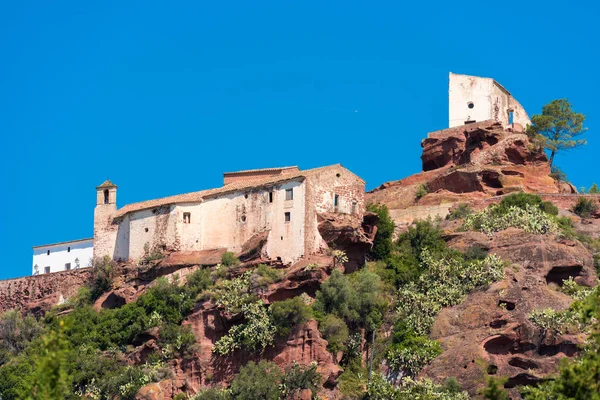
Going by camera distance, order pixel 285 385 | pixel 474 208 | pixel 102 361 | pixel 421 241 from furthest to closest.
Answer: pixel 474 208
pixel 421 241
pixel 102 361
pixel 285 385

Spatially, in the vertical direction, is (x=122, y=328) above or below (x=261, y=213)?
below

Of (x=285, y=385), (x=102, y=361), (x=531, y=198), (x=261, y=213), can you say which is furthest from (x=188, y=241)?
(x=531, y=198)

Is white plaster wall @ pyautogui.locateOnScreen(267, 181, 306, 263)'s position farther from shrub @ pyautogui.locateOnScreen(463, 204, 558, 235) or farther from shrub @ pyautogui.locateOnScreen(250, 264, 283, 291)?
shrub @ pyautogui.locateOnScreen(463, 204, 558, 235)

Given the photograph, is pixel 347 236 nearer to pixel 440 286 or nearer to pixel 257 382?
pixel 440 286

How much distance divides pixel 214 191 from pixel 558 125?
2261 cm

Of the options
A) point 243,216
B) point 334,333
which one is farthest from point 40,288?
point 334,333

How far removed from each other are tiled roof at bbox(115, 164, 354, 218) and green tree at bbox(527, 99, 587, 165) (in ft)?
56.2

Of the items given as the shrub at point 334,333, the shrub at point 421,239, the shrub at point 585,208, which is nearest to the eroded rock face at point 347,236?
the shrub at point 421,239

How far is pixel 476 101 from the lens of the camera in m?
79.7

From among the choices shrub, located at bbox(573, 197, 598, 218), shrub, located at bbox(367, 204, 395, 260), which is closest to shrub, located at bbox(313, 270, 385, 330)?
shrub, located at bbox(367, 204, 395, 260)

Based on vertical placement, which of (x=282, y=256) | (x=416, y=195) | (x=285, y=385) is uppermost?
(x=416, y=195)

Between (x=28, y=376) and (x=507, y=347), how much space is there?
22732 millimetres

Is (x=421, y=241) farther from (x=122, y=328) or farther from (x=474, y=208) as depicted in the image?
(x=122, y=328)

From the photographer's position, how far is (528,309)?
190ft
